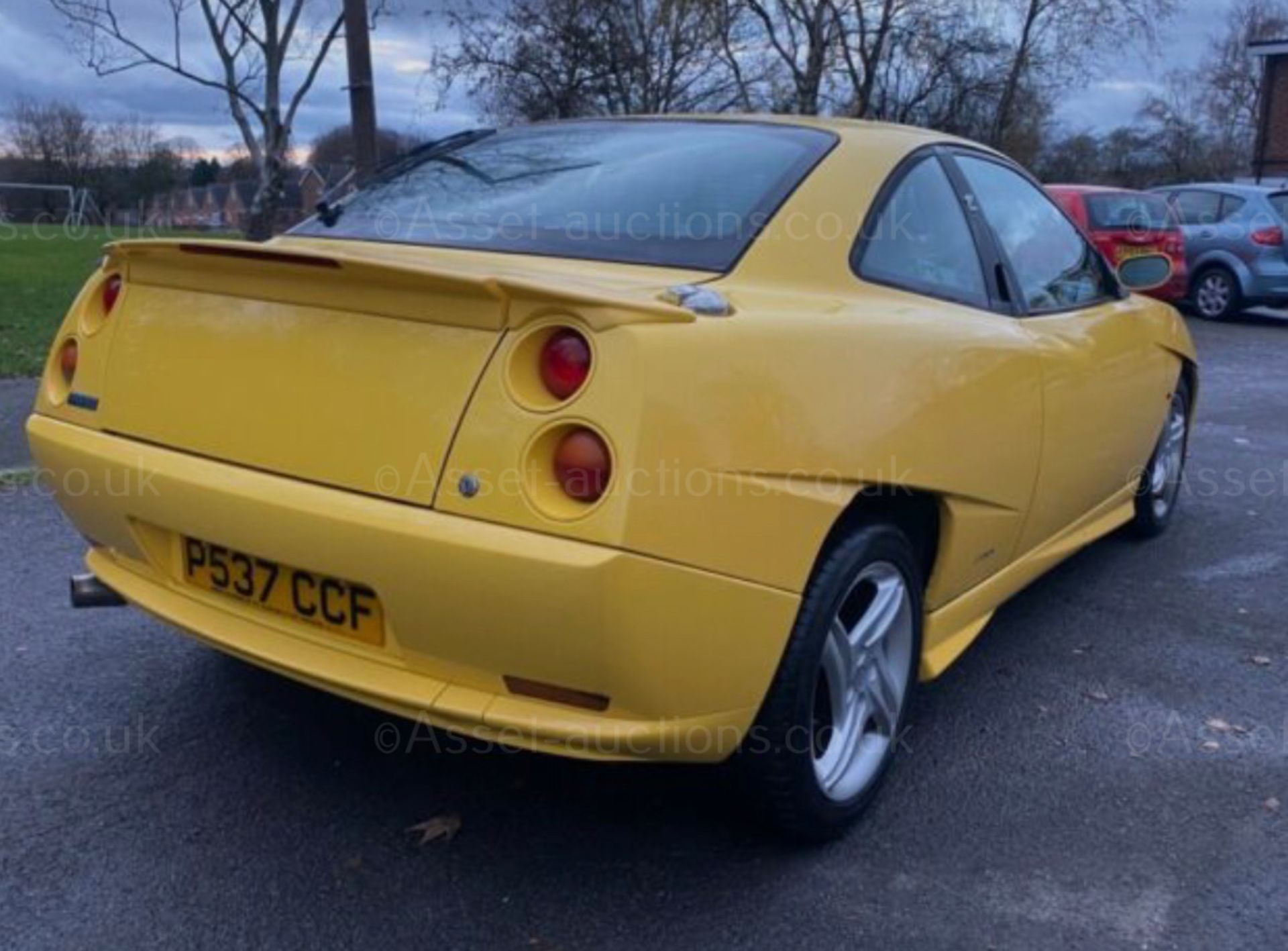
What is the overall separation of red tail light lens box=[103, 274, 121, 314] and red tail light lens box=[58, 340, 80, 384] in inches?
4.3

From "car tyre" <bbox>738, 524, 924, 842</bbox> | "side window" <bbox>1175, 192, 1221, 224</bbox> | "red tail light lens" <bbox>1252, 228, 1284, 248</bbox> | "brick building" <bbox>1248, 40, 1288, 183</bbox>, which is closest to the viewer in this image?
"car tyre" <bbox>738, 524, 924, 842</bbox>

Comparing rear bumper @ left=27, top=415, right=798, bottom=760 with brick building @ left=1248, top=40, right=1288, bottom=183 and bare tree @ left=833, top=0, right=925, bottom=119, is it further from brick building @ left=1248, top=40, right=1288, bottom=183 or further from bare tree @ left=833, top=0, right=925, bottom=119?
brick building @ left=1248, top=40, right=1288, bottom=183

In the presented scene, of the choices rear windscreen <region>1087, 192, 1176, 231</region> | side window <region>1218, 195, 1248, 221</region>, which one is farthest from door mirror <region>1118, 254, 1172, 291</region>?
side window <region>1218, 195, 1248, 221</region>

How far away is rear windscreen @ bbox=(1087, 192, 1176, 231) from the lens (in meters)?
12.7

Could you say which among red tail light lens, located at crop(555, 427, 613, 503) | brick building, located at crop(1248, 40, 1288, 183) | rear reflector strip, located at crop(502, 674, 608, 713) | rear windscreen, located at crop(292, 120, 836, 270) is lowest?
rear reflector strip, located at crop(502, 674, 608, 713)

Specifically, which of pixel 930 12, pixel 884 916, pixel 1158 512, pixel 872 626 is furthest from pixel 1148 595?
pixel 930 12

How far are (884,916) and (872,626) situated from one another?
0.61m

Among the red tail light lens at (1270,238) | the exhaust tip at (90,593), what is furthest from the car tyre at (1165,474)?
the red tail light lens at (1270,238)

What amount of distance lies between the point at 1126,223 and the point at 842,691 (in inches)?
453

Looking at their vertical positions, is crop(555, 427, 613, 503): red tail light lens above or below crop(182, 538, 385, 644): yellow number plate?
above

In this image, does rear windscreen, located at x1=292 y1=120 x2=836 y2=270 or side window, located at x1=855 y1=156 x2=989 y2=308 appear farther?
side window, located at x1=855 y1=156 x2=989 y2=308

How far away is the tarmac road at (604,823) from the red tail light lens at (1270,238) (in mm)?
11494

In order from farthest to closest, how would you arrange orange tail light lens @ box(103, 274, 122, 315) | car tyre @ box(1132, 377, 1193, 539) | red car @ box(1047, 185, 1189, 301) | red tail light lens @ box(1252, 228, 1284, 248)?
1. red tail light lens @ box(1252, 228, 1284, 248)
2. red car @ box(1047, 185, 1189, 301)
3. car tyre @ box(1132, 377, 1193, 539)
4. orange tail light lens @ box(103, 274, 122, 315)

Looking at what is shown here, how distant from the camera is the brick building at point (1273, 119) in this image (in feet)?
104
